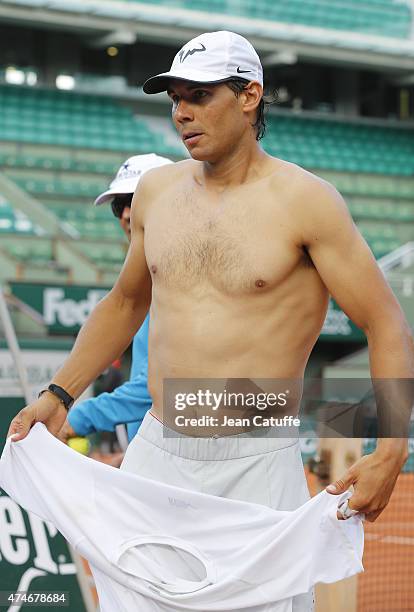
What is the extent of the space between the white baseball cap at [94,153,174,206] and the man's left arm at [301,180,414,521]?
1765 mm

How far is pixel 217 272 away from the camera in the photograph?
3336 millimetres

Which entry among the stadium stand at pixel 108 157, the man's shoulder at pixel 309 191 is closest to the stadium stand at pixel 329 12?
the stadium stand at pixel 108 157

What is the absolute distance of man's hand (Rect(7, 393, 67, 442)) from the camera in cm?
356

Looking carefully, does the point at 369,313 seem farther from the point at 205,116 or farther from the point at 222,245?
the point at 205,116

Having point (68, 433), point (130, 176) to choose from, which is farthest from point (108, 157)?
point (68, 433)

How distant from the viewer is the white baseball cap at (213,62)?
3309mm

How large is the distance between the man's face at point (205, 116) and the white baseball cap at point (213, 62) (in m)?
0.03

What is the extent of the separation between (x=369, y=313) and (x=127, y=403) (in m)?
1.57

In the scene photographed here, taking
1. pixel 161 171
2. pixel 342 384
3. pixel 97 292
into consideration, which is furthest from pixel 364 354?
pixel 161 171

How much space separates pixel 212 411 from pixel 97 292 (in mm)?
13370

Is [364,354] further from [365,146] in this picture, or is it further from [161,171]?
[161,171]

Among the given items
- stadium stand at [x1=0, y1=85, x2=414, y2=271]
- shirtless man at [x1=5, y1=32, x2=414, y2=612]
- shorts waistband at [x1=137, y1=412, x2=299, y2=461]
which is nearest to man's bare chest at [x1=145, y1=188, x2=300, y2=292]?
shirtless man at [x1=5, y1=32, x2=414, y2=612]

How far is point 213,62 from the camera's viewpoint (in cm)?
332

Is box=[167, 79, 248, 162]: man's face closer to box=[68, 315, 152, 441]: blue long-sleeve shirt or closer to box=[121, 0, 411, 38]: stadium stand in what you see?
box=[68, 315, 152, 441]: blue long-sleeve shirt
